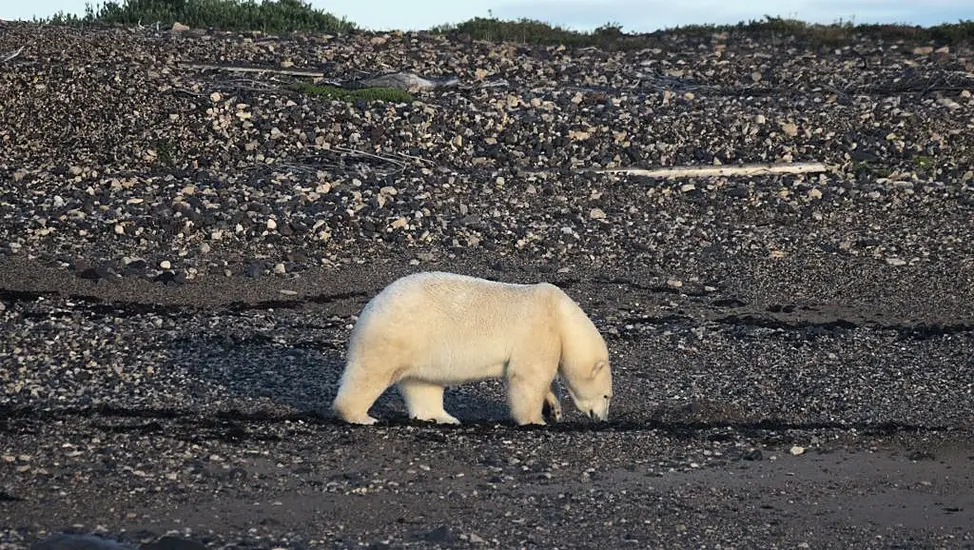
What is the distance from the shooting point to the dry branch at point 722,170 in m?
19.6

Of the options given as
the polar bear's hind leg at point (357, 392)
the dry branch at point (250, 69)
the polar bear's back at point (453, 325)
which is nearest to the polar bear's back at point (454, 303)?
the polar bear's back at point (453, 325)

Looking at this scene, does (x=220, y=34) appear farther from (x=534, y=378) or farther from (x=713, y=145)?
(x=534, y=378)

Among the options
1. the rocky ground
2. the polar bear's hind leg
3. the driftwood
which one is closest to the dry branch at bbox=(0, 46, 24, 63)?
the rocky ground

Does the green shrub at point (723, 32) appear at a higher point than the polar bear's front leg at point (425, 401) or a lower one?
higher

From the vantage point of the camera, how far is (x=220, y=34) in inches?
1048

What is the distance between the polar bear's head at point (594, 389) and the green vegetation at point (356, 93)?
473 inches

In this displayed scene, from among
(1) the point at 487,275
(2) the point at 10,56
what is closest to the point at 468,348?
(1) the point at 487,275

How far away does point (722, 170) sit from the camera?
782 inches

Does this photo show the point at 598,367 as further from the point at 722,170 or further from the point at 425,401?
the point at 722,170

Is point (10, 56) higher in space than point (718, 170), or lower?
higher

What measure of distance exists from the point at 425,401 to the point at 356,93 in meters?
12.6

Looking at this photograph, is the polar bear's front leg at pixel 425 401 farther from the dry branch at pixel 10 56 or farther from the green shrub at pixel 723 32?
the green shrub at pixel 723 32

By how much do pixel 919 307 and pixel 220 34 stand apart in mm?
15756

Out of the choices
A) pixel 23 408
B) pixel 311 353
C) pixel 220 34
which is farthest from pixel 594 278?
pixel 220 34
